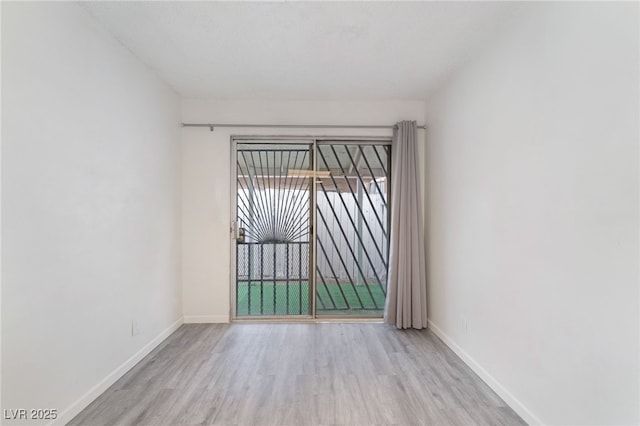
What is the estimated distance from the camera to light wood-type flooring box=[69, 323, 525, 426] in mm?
1793

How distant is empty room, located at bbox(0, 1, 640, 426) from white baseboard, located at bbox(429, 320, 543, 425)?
0.02m

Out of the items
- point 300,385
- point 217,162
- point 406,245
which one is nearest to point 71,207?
point 217,162

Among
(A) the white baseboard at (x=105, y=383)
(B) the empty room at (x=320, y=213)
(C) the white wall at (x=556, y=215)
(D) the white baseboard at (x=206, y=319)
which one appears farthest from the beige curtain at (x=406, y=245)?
(A) the white baseboard at (x=105, y=383)

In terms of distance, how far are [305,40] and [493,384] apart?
9.18 ft

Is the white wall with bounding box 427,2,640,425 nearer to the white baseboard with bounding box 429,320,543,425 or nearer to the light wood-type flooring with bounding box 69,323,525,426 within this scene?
the white baseboard with bounding box 429,320,543,425

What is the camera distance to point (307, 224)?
11.6ft

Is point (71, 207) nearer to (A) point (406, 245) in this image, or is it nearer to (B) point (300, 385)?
(B) point (300, 385)

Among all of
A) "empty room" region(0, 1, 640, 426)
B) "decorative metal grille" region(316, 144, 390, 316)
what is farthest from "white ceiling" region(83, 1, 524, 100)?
"decorative metal grille" region(316, 144, 390, 316)

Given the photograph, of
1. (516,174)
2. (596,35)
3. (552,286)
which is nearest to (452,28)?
(596,35)

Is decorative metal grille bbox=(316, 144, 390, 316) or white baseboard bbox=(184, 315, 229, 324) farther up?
decorative metal grille bbox=(316, 144, 390, 316)

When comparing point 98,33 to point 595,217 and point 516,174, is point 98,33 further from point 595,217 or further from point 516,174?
point 595,217

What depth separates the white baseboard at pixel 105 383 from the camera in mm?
1723

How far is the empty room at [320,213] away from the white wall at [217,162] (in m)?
0.02

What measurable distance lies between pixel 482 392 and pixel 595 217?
142 cm
